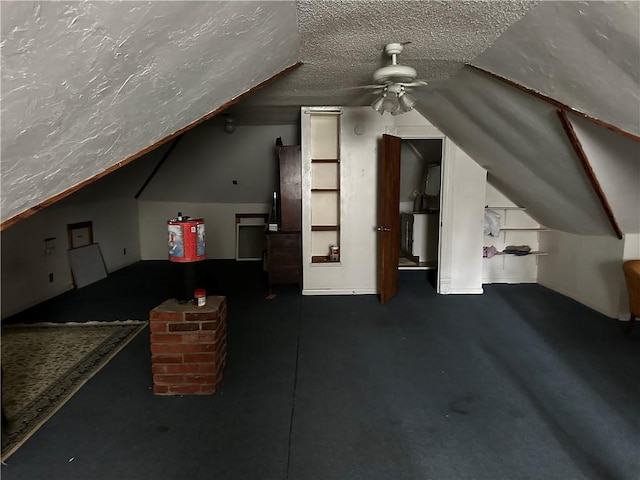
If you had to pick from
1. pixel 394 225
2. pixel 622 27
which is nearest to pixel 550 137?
pixel 622 27

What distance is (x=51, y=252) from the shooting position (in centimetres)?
470

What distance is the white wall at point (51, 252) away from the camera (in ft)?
13.1

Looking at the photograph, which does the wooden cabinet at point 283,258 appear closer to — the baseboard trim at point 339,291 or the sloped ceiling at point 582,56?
the baseboard trim at point 339,291

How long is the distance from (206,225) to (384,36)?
5473 millimetres

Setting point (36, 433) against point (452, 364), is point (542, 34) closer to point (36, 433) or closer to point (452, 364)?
point (452, 364)

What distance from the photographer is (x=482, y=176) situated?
15.3ft

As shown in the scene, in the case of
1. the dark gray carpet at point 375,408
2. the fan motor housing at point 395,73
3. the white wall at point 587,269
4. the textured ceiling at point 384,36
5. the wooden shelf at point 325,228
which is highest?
the textured ceiling at point 384,36

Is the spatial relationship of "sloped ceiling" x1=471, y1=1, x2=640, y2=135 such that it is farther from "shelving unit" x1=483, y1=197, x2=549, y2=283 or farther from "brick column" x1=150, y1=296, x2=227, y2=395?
"shelving unit" x1=483, y1=197, x2=549, y2=283

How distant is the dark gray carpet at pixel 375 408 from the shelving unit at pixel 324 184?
1472 mm

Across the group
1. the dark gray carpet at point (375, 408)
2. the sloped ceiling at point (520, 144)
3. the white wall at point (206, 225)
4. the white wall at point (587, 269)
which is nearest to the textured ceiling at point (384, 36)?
the sloped ceiling at point (520, 144)

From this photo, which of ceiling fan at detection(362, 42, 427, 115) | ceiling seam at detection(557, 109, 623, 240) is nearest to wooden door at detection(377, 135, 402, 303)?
ceiling fan at detection(362, 42, 427, 115)

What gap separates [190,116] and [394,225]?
2737 millimetres

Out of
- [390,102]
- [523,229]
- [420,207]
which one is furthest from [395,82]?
[420,207]

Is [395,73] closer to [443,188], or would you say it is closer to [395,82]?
[395,82]
